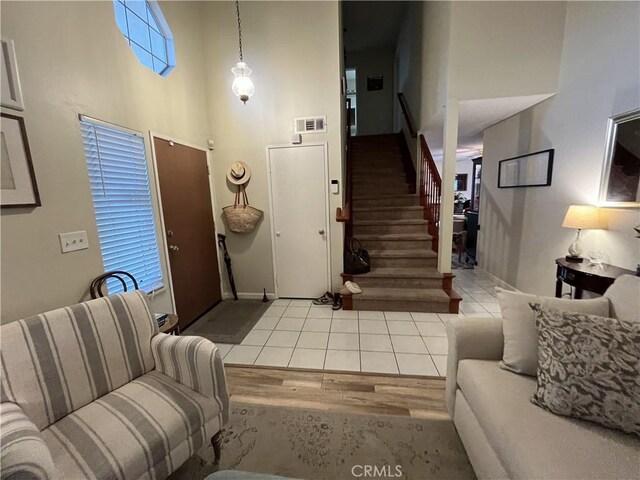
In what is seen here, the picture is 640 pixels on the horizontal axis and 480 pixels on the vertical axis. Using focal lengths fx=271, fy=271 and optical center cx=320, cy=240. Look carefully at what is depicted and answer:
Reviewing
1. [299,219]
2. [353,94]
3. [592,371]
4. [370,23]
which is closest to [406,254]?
[299,219]

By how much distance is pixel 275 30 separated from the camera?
3.07 meters

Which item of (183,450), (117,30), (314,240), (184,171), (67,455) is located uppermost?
(117,30)

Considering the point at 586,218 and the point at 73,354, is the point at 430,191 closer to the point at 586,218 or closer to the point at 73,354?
the point at 586,218

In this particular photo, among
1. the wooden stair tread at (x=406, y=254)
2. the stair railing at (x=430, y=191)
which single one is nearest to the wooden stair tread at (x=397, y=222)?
the stair railing at (x=430, y=191)

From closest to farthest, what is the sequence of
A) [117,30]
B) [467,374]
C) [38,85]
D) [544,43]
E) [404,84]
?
[467,374] < [38,85] < [117,30] < [544,43] < [404,84]

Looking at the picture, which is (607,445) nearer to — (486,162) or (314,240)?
(314,240)

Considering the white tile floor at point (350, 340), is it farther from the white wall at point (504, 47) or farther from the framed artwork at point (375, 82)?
the framed artwork at point (375, 82)

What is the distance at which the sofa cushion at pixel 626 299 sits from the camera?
1190mm

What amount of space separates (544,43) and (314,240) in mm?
3164

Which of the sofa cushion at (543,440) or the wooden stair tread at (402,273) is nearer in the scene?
the sofa cushion at (543,440)

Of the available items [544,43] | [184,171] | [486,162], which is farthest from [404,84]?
[184,171]

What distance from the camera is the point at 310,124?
3172mm

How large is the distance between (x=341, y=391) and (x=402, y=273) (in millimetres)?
1794

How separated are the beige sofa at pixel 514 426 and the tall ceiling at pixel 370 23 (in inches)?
222
